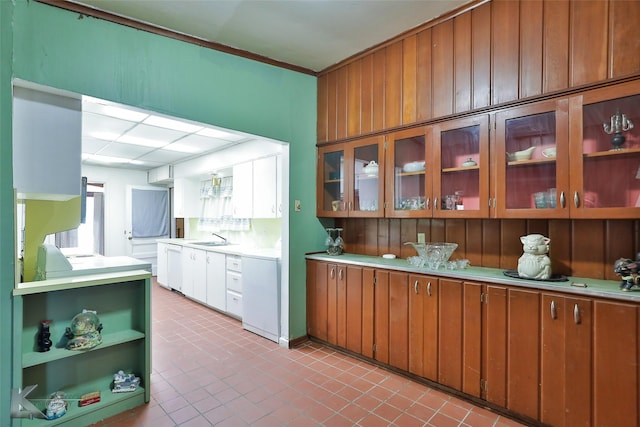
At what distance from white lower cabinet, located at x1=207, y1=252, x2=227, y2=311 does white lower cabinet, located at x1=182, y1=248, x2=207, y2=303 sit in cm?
14

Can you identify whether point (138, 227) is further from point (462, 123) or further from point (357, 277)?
point (462, 123)

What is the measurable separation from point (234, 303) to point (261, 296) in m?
0.79

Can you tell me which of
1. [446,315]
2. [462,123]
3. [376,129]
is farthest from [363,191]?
[446,315]

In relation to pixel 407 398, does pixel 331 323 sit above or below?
above

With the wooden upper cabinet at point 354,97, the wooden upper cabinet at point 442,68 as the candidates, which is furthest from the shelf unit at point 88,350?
the wooden upper cabinet at point 442,68

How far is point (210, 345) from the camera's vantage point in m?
3.38

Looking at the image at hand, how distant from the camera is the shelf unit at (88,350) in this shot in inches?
77.7

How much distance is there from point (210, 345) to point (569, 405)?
3052 mm

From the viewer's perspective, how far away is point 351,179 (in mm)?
3293

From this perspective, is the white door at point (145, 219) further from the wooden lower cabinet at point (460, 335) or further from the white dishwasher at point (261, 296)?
the wooden lower cabinet at point (460, 335)

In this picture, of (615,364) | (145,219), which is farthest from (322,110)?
(145,219)

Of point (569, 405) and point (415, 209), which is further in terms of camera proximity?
point (415, 209)

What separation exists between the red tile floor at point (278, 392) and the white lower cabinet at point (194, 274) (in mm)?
1383

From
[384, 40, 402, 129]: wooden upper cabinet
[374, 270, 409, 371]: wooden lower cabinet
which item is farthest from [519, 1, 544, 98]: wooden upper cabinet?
[374, 270, 409, 371]: wooden lower cabinet
